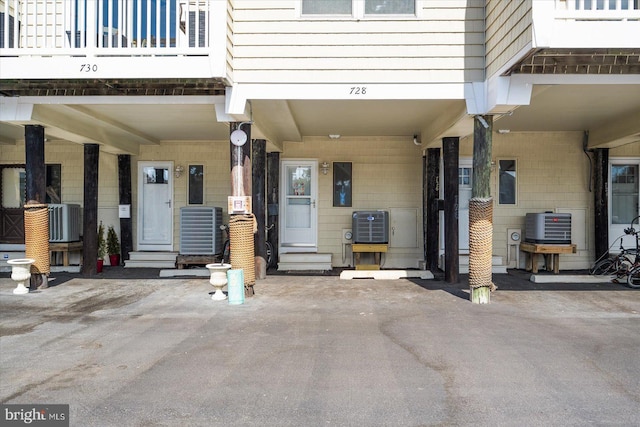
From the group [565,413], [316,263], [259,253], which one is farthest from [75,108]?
[565,413]

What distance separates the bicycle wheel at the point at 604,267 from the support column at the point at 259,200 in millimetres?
6110

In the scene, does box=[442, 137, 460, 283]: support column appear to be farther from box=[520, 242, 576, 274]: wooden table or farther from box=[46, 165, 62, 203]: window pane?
box=[46, 165, 62, 203]: window pane

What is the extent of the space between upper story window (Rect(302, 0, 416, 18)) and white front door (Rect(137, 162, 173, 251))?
18.0 ft

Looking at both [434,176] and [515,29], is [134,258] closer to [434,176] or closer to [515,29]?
[434,176]

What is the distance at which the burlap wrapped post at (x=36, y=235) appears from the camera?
291 inches

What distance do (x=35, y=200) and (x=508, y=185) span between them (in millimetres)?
8859

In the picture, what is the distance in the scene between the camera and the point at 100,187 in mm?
10820

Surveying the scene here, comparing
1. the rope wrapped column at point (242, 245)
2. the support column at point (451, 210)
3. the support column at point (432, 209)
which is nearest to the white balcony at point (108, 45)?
the rope wrapped column at point (242, 245)

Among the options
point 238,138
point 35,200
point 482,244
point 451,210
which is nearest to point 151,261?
point 35,200

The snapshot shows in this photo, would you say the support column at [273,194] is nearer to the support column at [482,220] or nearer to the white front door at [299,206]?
the white front door at [299,206]

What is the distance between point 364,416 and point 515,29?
179 inches

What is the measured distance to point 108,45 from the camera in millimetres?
6207

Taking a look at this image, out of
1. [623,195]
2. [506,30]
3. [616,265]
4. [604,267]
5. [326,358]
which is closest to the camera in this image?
[326,358]

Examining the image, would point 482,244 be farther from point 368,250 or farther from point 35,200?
point 35,200
